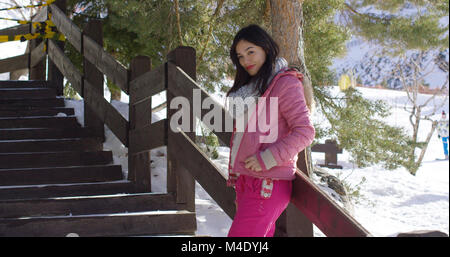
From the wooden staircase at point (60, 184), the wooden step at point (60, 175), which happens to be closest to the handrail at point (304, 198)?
the wooden staircase at point (60, 184)

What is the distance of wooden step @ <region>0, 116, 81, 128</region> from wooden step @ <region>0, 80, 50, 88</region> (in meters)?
1.24

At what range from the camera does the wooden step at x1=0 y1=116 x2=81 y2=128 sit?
4.98 m

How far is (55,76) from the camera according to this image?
6.07m

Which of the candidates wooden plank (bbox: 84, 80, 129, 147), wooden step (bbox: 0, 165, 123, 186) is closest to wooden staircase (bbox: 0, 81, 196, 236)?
wooden step (bbox: 0, 165, 123, 186)

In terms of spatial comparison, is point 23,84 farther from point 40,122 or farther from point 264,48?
point 264,48

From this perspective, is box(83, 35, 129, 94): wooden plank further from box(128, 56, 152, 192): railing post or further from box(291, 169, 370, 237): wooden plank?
box(291, 169, 370, 237): wooden plank

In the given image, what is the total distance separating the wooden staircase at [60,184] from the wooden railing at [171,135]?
0.19 meters

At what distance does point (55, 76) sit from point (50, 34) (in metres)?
0.57

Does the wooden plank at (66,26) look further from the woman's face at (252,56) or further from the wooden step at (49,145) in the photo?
the woman's face at (252,56)

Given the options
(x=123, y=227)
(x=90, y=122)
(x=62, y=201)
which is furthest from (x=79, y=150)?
(x=123, y=227)

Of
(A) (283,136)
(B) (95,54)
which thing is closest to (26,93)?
(B) (95,54)

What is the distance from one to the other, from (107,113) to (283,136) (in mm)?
2720

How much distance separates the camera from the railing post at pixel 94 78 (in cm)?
482
